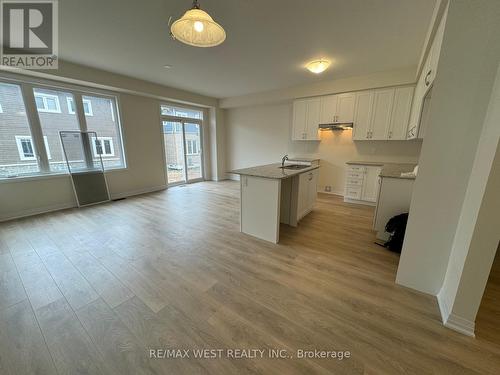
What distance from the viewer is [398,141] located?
4.35 m

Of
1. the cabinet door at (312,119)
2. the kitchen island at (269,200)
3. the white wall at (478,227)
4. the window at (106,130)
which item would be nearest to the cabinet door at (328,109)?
the cabinet door at (312,119)

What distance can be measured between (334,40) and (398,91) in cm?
217

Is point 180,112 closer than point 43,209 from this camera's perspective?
No

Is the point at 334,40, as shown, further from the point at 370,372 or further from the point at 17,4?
the point at 17,4

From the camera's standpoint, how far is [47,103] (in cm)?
371

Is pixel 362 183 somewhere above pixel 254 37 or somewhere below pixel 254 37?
below

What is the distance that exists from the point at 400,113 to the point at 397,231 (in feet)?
9.41

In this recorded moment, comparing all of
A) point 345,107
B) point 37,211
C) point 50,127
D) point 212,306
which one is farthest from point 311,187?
point 37,211

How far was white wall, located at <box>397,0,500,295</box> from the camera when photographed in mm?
1359

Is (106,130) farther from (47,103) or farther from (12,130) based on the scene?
(12,130)

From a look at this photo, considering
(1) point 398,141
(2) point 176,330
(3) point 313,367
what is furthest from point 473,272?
(1) point 398,141

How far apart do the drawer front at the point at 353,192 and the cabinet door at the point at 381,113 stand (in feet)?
3.96

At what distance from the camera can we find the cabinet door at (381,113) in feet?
13.3

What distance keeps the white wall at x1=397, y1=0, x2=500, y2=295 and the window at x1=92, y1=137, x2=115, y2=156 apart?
225 inches
